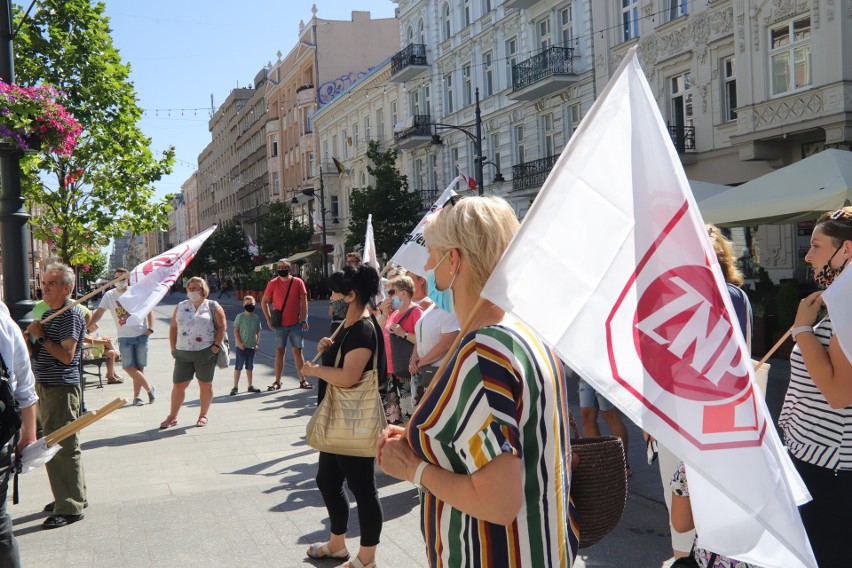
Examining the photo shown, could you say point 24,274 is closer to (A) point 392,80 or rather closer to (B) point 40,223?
(B) point 40,223

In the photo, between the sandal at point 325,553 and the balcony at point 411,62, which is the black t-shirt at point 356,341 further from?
the balcony at point 411,62

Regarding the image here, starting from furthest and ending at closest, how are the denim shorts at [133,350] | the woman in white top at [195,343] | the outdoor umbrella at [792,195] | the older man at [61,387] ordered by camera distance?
the denim shorts at [133,350]
the outdoor umbrella at [792,195]
the woman in white top at [195,343]
the older man at [61,387]

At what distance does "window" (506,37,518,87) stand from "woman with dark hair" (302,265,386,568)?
25.8 meters

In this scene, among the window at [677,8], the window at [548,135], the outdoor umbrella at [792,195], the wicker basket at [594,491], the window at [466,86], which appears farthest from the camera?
the window at [466,86]

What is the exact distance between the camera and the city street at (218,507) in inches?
201

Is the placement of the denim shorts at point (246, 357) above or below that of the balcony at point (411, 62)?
below

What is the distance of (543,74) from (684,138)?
268 inches

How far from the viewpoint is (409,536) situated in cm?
543

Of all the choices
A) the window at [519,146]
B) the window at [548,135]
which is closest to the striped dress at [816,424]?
the window at [548,135]

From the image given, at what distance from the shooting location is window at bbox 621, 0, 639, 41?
22969 mm

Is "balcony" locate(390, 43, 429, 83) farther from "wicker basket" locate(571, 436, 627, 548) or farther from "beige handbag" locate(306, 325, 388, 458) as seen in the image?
"wicker basket" locate(571, 436, 627, 548)

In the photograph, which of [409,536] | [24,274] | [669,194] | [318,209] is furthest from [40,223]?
[318,209]

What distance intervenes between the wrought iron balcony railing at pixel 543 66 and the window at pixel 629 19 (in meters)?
2.36

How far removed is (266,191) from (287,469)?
72872 millimetres
